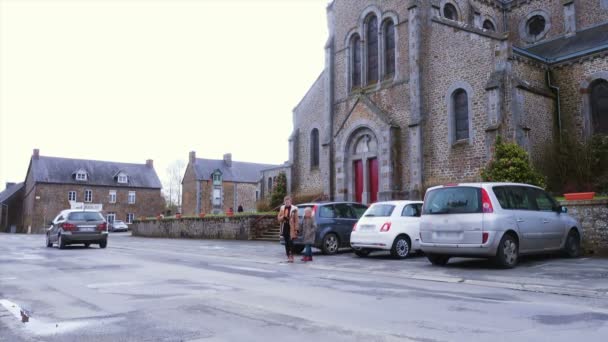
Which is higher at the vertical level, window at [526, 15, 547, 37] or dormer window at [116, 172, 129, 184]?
window at [526, 15, 547, 37]

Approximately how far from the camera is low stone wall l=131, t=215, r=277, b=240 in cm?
2483

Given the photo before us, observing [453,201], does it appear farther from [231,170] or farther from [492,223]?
[231,170]

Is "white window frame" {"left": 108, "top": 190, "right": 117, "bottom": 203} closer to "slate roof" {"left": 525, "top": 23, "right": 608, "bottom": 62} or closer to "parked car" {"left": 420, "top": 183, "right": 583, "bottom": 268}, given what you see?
"slate roof" {"left": 525, "top": 23, "right": 608, "bottom": 62}

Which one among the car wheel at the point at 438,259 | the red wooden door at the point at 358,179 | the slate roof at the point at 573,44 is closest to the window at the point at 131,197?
the red wooden door at the point at 358,179

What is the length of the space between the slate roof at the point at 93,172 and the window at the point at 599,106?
5627 centimetres

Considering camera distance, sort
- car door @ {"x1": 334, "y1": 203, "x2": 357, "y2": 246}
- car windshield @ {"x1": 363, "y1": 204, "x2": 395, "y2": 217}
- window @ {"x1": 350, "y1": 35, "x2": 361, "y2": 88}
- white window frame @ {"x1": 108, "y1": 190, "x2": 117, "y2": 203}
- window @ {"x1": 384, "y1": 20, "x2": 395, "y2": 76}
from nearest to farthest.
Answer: car windshield @ {"x1": 363, "y1": 204, "x2": 395, "y2": 217}
car door @ {"x1": 334, "y1": 203, "x2": 357, "y2": 246}
window @ {"x1": 384, "y1": 20, "x2": 395, "y2": 76}
window @ {"x1": 350, "y1": 35, "x2": 361, "y2": 88}
white window frame @ {"x1": 108, "y1": 190, "x2": 117, "y2": 203}

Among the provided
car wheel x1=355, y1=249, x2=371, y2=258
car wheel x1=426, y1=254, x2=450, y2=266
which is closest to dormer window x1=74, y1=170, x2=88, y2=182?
car wheel x1=355, y1=249, x2=371, y2=258

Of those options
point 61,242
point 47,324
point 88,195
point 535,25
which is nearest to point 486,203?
point 47,324

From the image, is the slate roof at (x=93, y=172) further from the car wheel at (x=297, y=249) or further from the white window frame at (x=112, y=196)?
the car wheel at (x=297, y=249)

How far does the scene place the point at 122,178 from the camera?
6594cm

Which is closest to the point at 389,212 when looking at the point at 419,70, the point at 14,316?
the point at 14,316

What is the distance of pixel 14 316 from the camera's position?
607cm

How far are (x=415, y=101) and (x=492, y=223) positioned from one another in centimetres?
1452

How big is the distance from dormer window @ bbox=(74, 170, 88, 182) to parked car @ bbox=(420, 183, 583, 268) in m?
59.1
